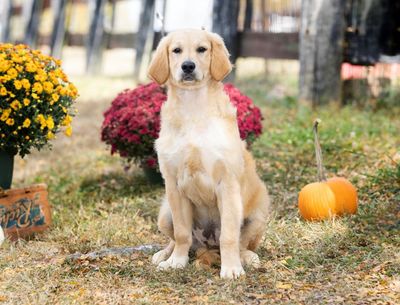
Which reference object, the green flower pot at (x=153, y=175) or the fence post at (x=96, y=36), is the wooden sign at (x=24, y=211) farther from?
the fence post at (x=96, y=36)

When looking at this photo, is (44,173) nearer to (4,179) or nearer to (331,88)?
(4,179)

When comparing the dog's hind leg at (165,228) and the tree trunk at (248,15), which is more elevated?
the tree trunk at (248,15)

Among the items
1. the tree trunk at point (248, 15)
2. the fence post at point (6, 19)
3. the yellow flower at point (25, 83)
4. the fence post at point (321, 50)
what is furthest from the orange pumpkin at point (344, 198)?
the fence post at point (6, 19)

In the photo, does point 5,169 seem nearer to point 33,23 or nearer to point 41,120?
point 41,120

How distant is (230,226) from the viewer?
390cm

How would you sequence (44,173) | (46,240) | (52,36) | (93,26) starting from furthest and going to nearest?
1. (52,36)
2. (93,26)
3. (44,173)
4. (46,240)

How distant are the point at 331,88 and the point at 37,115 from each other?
4.80 metres

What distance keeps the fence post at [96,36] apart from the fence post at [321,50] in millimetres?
6951

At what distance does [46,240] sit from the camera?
499 centimetres

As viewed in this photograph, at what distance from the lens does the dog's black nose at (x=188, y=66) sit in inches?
152


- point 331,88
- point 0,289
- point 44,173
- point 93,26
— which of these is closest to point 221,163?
point 0,289

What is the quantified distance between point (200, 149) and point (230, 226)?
1.56 feet

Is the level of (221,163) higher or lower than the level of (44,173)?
higher

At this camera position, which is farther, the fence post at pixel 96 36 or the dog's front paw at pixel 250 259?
the fence post at pixel 96 36
